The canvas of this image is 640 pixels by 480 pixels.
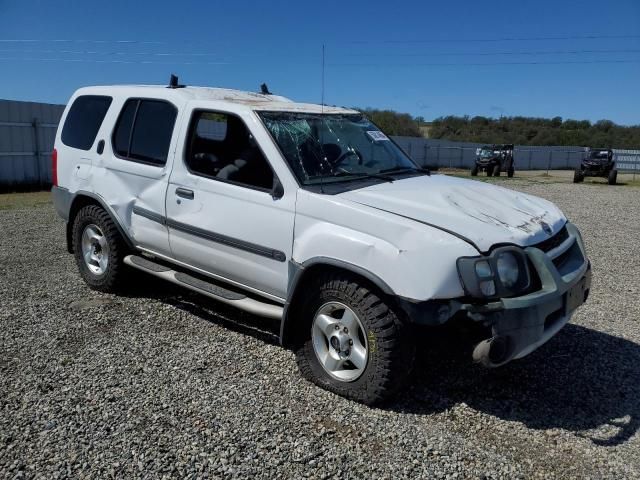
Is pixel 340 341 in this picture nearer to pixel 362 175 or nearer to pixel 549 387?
pixel 362 175

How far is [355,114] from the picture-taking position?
5.09 metres

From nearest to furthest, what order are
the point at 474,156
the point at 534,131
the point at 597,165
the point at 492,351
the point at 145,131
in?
the point at 492,351 → the point at 145,131 → the point at 597,165 → the point at 474,156 → the point at 534,131

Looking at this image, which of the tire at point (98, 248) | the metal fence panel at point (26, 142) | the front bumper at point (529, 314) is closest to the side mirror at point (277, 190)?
the front bumper at point (529, 314)

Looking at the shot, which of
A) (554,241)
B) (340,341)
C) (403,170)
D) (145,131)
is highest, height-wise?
(145,131)

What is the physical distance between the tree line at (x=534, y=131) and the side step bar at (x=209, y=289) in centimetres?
5792

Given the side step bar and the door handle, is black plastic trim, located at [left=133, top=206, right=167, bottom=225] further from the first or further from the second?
the side step bar

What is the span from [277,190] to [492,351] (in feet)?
5.74

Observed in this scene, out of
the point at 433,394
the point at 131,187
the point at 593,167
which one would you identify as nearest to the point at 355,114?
the point at 131,187

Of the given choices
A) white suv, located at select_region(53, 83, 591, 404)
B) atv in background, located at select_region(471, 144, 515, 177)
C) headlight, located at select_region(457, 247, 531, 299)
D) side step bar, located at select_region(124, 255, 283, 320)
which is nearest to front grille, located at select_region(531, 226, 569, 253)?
white suv, located at select_region(53, 83, 591, 404)

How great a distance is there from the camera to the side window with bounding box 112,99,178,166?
4.76 meters

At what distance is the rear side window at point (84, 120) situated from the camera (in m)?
5.47

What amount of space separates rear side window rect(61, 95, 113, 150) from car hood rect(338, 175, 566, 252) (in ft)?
10.2

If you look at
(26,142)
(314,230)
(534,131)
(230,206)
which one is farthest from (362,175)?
(534,131)

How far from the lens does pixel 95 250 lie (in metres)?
5.56
